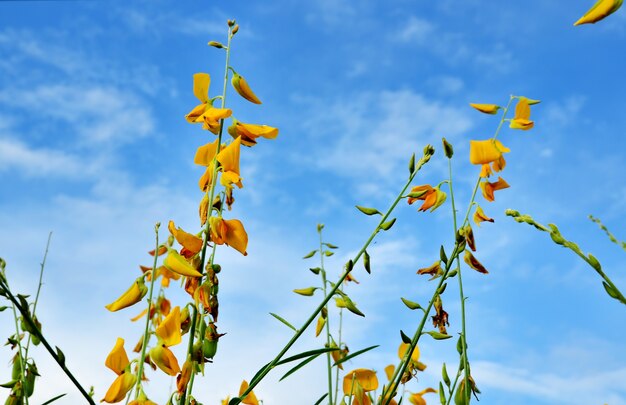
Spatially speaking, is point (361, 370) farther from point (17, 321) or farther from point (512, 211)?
point (17, 321)

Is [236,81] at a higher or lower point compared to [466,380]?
higher

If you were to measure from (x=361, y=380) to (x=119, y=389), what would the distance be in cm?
73

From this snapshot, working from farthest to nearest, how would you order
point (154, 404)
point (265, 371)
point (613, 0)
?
point (154, 404)
point (265, 371)
point (613, 0)

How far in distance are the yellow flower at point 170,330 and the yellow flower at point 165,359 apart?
0.7 inches

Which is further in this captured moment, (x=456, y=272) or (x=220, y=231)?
(x=456, y=272)

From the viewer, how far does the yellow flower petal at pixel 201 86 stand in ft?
5.47

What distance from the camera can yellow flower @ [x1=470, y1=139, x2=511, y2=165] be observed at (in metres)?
1.85

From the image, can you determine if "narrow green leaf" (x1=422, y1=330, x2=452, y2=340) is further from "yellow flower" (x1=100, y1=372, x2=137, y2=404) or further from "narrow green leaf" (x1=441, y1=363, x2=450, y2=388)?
"yellow flower" (x1=100, y1=372, x2=137, y2=404)

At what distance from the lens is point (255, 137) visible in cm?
165

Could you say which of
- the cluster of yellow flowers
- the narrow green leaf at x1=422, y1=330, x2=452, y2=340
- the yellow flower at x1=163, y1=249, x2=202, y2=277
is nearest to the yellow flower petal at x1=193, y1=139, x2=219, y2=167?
the cluster of yellow flowers

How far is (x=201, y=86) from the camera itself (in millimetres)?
1678

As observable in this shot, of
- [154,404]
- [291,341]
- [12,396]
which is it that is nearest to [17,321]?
[12,396]

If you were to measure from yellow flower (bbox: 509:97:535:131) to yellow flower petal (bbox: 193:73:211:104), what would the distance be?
933 mm

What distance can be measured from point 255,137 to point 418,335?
0.66 metres
